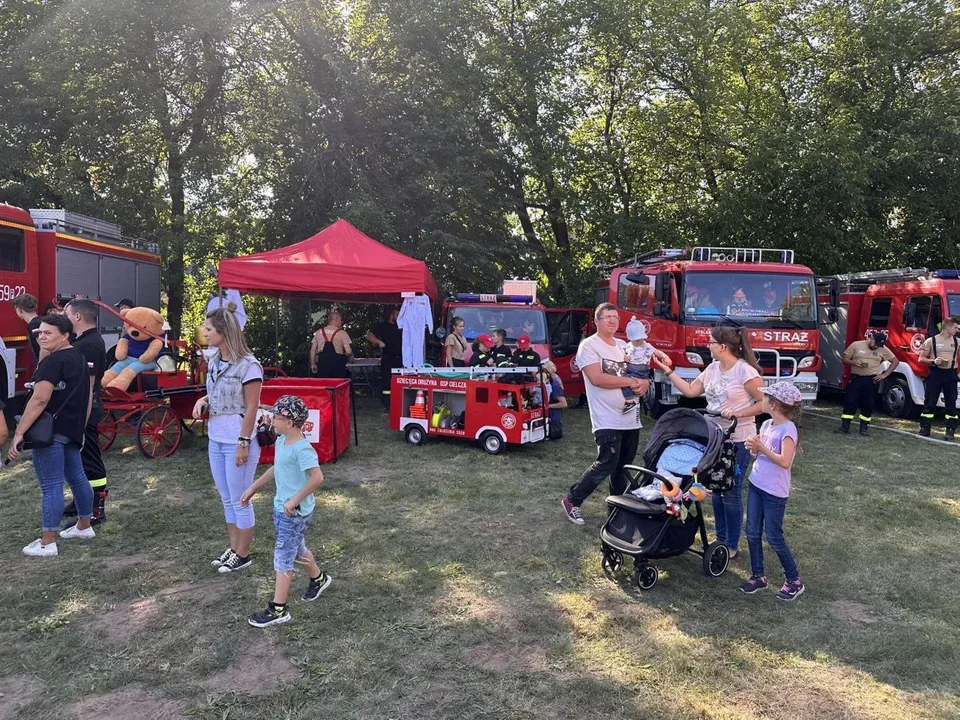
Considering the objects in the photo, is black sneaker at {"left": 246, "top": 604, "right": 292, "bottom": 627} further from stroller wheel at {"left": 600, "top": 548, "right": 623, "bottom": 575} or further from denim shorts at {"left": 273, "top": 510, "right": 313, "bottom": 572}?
stroller wheel at {"left": 600, "top": 548, "right": 623, "bottom": 575}

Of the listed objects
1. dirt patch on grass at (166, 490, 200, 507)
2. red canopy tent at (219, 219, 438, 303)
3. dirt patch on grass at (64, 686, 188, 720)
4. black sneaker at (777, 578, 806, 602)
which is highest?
red canopy tent at (219, 219, 438, 303)

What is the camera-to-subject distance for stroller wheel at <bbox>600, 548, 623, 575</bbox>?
465 cm

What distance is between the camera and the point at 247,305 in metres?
16.1

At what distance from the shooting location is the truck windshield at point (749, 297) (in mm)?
10539

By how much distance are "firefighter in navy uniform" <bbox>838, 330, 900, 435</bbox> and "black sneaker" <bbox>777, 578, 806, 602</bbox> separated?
7139mm

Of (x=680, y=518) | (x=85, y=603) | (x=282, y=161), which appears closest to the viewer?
(x=85, y=603)

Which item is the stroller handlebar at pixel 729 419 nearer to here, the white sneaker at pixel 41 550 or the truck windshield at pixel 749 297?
the white sneaker at pixel 41 550

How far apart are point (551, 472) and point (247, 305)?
35.4 ft

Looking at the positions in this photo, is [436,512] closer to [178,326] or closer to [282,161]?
[282,161]

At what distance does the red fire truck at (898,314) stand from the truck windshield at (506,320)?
16.9ft

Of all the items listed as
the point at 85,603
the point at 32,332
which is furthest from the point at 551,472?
the point at 32,332

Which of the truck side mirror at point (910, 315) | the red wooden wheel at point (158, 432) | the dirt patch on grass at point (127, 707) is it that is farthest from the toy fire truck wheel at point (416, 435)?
the truck side mirror at point (910, 315)

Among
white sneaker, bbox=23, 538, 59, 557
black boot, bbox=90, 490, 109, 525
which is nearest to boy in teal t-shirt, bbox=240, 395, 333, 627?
white sneaker, bbox=23, 538, 59, 557

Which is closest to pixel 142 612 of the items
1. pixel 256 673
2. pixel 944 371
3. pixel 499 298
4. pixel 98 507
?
pixel 256 673
